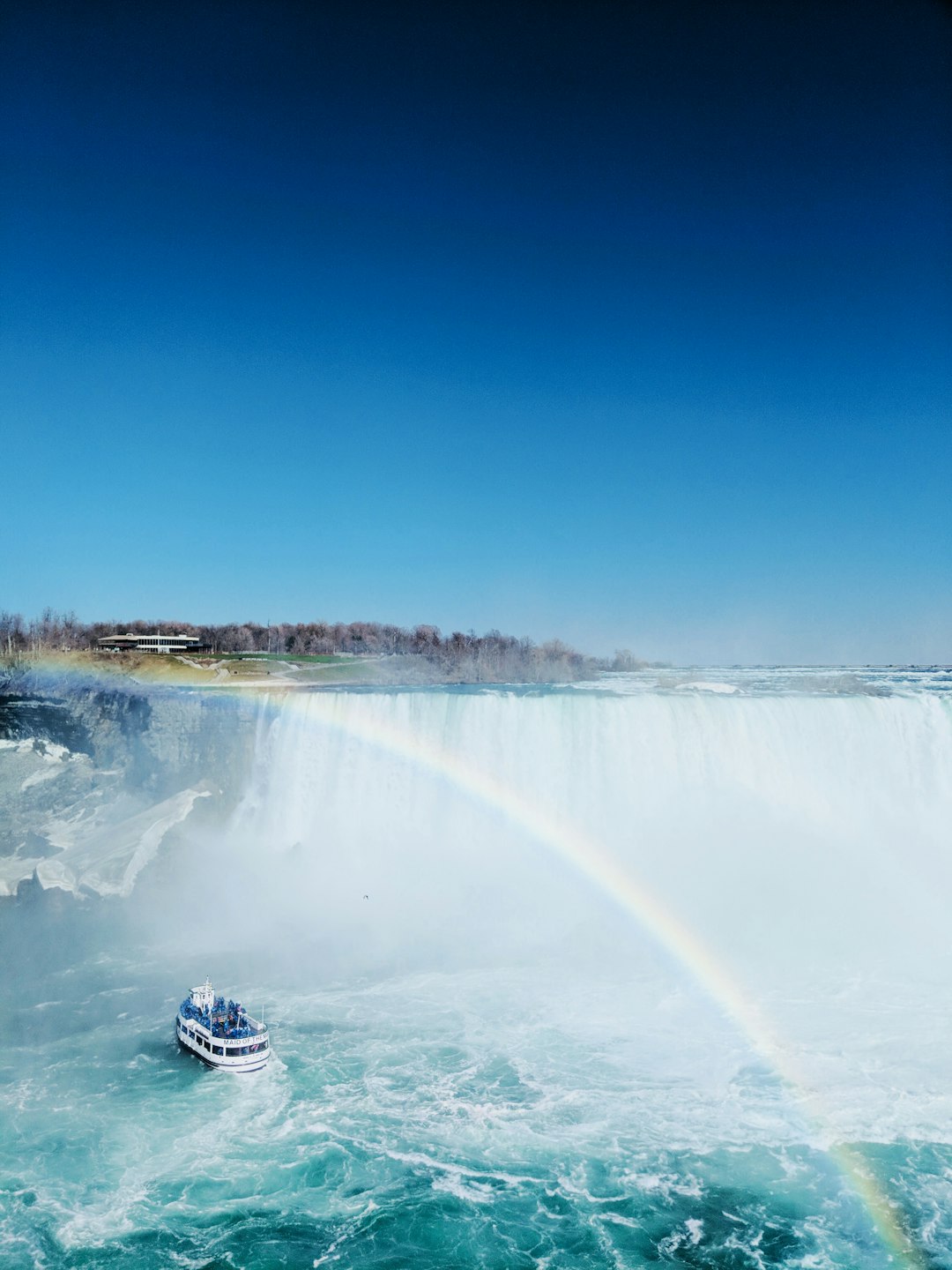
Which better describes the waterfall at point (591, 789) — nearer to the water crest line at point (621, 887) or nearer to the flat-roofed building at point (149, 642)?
the water crest line at point (621, 887)

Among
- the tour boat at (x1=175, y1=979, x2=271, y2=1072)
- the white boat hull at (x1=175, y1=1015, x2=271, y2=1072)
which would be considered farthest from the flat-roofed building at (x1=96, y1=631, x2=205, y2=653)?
the white boat hull at (x1=175, y1=1015, x2=271, y2=1072)

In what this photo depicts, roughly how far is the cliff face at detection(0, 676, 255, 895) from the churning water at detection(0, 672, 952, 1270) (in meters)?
0.21

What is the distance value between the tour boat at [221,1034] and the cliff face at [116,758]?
33.3 ft

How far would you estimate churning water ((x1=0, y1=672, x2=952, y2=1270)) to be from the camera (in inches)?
341

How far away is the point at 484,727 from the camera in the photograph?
21938 mm

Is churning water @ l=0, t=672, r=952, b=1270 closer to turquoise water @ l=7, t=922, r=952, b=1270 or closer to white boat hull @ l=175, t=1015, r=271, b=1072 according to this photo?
turquoise water @ l=7, t=922, r=952, b=1270

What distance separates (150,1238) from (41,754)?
55.3ft

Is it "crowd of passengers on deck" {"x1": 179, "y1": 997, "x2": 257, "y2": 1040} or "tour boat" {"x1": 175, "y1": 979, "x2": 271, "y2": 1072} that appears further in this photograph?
"crowd of passengers on deck" {"x1": 179, "y1": 997, "x2": 257, "y2": 1040}

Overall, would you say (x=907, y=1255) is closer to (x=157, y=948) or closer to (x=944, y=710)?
(x=157, y=948)

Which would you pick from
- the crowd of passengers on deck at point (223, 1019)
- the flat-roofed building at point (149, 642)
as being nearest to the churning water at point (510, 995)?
the crowd of passengers on deck at point (223, 1019)

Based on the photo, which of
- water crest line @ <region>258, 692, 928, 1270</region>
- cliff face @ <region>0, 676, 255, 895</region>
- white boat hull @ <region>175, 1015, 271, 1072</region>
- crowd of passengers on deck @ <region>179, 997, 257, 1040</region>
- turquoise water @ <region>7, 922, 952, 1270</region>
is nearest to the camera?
turquoise water @ <region>7, 922, 952, 1270</region>

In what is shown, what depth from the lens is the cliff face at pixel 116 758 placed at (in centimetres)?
2198

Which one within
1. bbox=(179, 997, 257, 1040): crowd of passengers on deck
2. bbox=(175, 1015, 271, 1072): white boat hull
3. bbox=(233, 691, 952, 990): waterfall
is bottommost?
bbox=(175, 1015, 271, 1072): white boat hull

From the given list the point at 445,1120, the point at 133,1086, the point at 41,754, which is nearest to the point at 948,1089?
the point at 445,1120
